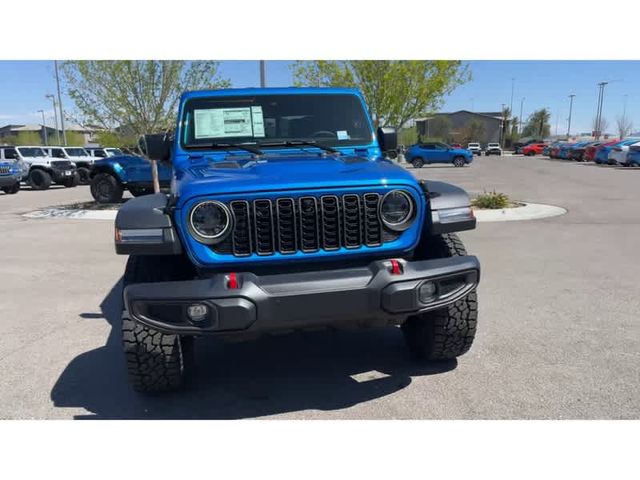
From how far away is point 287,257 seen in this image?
298 cm

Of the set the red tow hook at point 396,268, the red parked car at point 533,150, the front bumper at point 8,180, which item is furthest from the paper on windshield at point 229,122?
the red parked car at point 533,150

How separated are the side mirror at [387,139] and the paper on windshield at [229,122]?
0.99 meters

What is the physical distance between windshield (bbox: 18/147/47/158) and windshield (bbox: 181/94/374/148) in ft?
65.0

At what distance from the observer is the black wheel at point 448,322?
136 inches

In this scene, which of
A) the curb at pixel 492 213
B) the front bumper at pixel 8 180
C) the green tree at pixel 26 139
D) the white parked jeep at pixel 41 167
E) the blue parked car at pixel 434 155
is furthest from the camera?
the green tree at pixel 26 139

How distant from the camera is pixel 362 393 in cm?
335

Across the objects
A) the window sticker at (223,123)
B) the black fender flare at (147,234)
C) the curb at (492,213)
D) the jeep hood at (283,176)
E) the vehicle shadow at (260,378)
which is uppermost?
the window sticker at (223,123)

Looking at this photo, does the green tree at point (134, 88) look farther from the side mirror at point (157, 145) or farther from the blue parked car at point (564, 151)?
the blue parked car at point (564, 151)

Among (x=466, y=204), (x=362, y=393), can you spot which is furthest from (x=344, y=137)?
(x=362, y=393)

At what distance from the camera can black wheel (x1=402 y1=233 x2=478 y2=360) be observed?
3.45 meters

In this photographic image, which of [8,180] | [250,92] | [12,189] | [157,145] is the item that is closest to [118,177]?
[8,180]

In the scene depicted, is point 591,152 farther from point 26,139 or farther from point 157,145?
point 26,139

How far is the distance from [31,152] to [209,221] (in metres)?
21.3

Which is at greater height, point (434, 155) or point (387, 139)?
point (387, 139)
